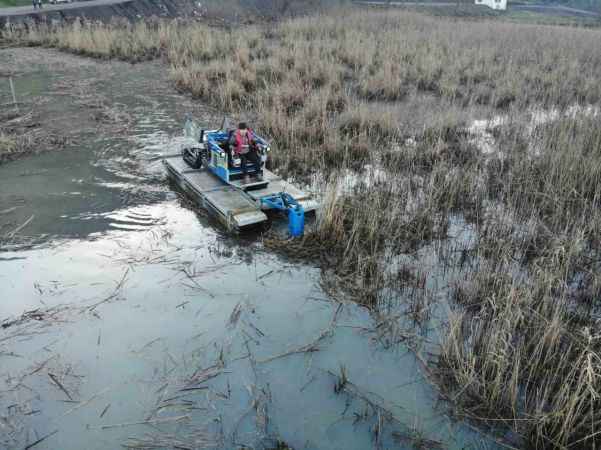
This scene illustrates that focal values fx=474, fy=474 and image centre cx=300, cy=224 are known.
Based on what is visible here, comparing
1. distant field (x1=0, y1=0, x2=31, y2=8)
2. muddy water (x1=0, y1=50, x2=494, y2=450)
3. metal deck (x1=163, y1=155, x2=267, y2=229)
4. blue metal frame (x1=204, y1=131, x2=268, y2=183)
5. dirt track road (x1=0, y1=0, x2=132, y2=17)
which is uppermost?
distant field (x1=0, y1=0, x2=31, y2=8)

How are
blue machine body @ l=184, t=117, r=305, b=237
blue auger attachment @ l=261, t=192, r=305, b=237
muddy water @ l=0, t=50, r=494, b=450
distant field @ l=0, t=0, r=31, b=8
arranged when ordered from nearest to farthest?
muddy water @ l=0, t=50, r=494, b=450 < blue auger attachment @ l=261, t=192, r=305, b=237 < blue machine body @ l=184, t=117, r=305, b=237 < distant field @ l=0, t=0, r=31, b=8

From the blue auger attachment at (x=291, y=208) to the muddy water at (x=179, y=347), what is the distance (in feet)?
1.97

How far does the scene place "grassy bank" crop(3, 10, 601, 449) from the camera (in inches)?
187

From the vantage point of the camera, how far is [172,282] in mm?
6277

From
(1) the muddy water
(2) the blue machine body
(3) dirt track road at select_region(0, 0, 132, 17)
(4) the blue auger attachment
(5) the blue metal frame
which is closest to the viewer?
(1) the muddy water

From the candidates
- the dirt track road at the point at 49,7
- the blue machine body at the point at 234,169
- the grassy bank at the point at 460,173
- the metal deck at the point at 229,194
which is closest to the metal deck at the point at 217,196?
the metal deck at the point at 229,194

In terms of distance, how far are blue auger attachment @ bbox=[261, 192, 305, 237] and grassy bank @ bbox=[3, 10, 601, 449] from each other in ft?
0.68

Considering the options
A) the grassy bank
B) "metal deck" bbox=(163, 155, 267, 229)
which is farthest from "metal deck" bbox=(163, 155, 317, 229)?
the grassy bank

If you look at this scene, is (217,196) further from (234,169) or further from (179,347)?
(179,347)

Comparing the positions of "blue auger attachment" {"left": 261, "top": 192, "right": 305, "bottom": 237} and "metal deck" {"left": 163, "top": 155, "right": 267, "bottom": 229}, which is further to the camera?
"metal deck" {"left": 163, "top": 155, "right": 267, "bottom": 229}

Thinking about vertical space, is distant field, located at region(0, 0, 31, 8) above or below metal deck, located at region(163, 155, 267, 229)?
above

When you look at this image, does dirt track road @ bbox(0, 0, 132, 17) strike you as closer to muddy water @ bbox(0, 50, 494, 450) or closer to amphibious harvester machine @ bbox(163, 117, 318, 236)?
muddy water @ bbox(0, 50, 494, 450)

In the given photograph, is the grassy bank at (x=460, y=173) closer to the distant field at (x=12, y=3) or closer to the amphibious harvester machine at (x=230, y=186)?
the amphibious harvester machine at (x=230, y=186)

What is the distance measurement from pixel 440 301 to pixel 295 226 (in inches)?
92.4
